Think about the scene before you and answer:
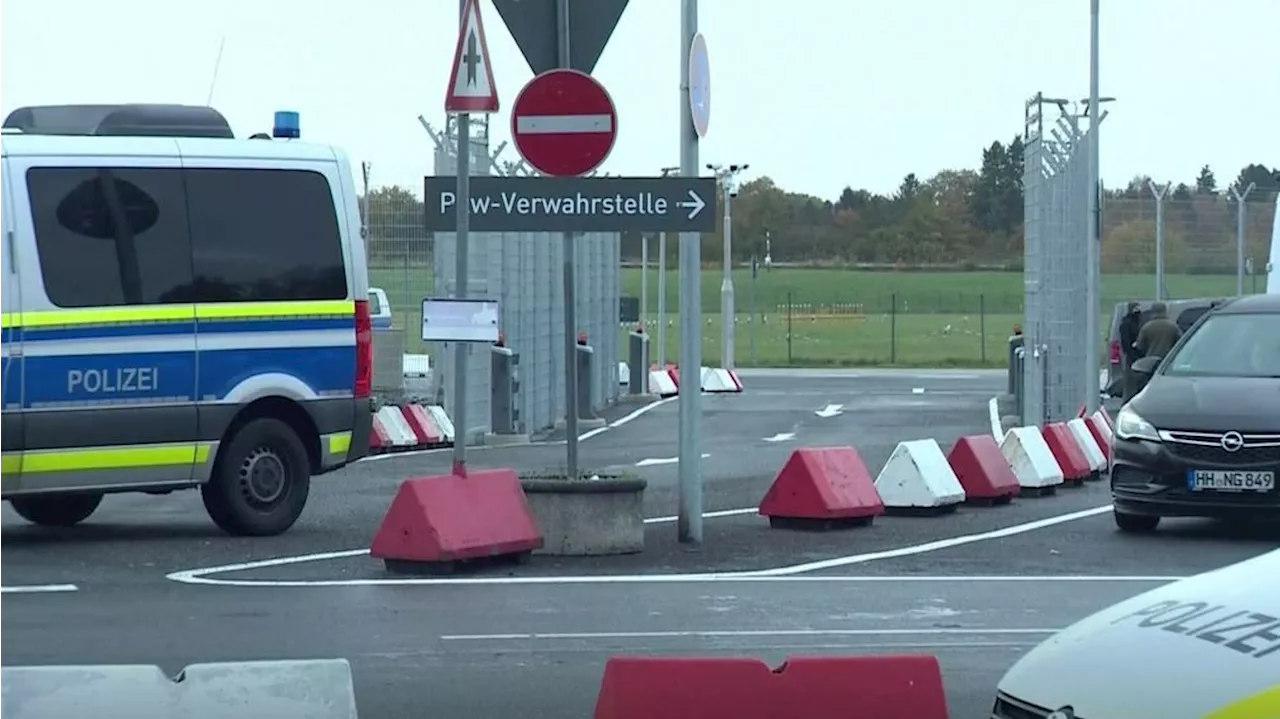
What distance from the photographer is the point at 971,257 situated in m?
86.1

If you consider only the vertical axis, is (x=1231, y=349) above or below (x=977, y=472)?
above

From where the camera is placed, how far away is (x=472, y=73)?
494 inches

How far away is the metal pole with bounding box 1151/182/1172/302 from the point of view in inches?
1499

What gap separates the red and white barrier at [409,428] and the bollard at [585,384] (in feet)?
16.2

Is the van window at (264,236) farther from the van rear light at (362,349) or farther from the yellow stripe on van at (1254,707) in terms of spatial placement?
the yellow stripe on van at (1254,707)

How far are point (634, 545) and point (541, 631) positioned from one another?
9.80 ft

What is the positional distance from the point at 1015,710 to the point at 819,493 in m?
9.45

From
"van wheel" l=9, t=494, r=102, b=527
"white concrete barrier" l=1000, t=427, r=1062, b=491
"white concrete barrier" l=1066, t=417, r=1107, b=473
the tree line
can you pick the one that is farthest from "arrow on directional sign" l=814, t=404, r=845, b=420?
the tree line

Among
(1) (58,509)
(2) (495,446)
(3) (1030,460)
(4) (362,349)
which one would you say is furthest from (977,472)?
(2) (495,446)

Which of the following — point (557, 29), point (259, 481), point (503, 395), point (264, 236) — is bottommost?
point (503, 395)

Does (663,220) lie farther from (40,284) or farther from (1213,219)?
(1213,219)

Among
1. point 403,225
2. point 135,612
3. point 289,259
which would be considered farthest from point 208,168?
point 403,225

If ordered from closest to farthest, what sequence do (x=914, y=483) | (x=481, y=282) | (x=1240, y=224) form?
(x=914, y=483)
(x=481, y=282)
(x=1240, y=224)

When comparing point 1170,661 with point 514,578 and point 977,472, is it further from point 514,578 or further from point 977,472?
point 977,472
